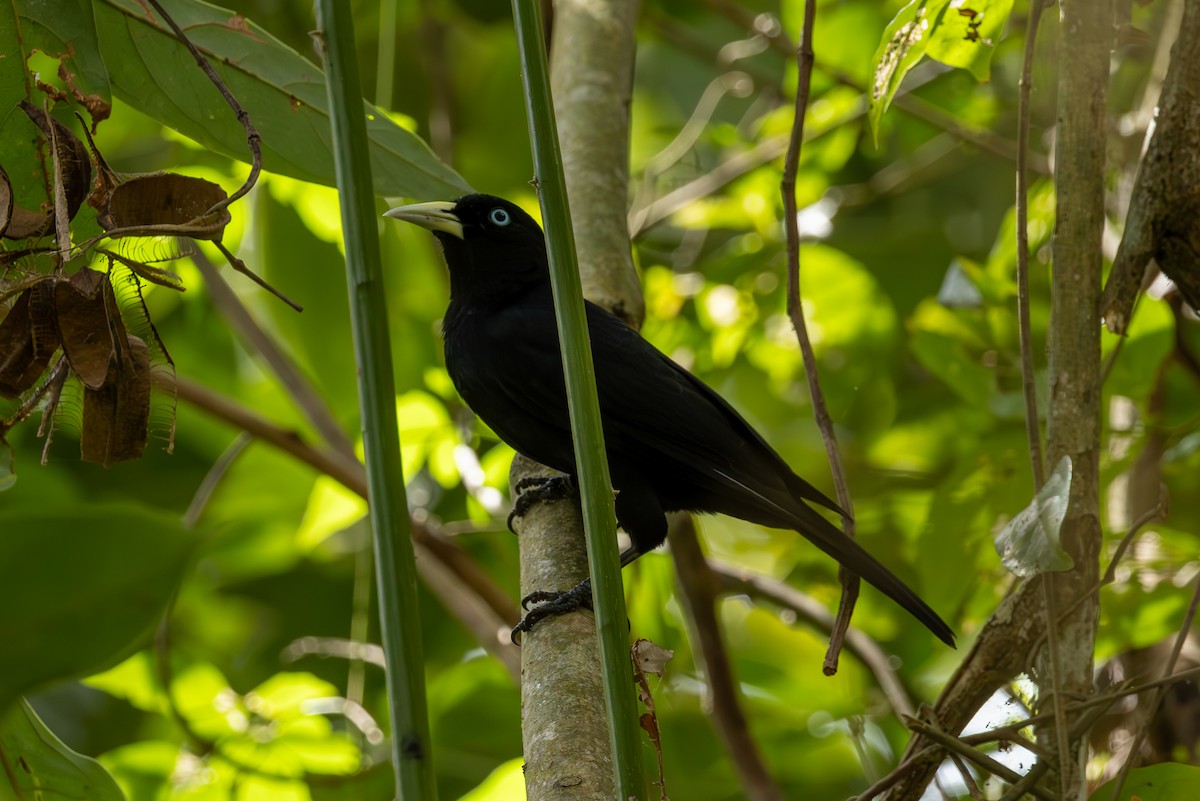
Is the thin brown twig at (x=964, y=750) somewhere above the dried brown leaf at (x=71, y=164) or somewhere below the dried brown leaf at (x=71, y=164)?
below

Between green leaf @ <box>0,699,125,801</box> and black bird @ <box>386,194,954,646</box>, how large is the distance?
1336 mm

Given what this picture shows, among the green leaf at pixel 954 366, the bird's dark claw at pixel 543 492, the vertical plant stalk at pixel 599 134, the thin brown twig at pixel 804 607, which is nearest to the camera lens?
the bird's dark claw at pixel 543 492

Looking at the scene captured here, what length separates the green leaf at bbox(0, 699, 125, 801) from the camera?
1889mm

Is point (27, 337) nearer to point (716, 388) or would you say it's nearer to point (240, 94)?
point (240, 94)

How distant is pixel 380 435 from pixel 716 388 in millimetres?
3347

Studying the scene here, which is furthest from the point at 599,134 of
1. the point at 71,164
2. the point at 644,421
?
the point at 71,164

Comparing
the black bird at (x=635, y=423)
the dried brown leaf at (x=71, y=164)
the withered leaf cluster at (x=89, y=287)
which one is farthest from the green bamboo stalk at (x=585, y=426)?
the black bird at (x=635, y=423)

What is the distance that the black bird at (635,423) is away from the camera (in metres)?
3.03

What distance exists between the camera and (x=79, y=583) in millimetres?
1682

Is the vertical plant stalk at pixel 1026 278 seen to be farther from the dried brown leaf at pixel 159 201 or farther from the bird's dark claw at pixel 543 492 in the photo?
the dried brown leaf at pixel 159 201

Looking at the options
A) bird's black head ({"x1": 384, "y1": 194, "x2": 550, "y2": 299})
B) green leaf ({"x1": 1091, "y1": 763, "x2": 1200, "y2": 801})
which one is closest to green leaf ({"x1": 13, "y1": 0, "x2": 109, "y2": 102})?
bird's black head ({"x1": 384, "y1": 194, "x2": 550, "y2": 299})

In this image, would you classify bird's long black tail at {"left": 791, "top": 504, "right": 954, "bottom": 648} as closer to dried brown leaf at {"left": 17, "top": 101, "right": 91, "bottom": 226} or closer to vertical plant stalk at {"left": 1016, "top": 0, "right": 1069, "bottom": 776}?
vertical plant stalk at {"left": 1016, "top": 0, "right": 1069, "bottom": 776}

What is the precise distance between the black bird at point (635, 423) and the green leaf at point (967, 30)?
1.08m

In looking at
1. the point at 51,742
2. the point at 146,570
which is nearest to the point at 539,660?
the point at 146,570
